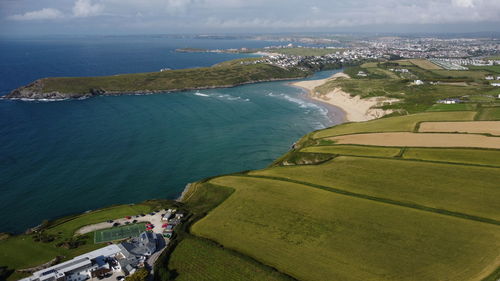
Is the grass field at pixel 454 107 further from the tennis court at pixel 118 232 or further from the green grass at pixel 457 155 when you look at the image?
the tennis court at pixel 118 232

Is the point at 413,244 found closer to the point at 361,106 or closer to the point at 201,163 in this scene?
the point at 201,163

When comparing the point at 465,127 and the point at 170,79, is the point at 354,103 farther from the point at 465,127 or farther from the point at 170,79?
the point at 170,79

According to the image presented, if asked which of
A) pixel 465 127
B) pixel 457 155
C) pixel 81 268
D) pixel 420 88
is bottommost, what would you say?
pixel 81 268

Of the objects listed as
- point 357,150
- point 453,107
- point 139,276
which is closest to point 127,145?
point 139,276

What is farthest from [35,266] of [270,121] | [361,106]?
[361,106]

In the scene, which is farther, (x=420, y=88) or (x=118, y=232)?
(x=420, y=88)

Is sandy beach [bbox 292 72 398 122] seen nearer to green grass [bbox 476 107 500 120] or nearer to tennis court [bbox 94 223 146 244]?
green grass [bbox 476 107 500 120]
